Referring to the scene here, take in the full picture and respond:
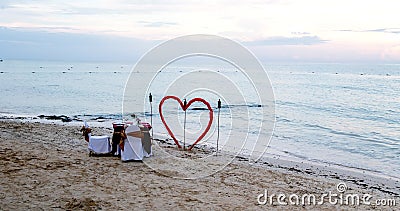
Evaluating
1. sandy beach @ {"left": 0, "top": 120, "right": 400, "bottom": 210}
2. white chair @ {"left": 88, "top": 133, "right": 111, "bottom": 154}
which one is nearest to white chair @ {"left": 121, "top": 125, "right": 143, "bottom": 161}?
sandy beach @ {"left": 0, "top": 120, "right": 400, "bottom": 210}

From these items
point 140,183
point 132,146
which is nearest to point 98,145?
point 132,146

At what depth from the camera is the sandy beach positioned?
703cm

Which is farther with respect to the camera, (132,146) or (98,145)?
(98,145)

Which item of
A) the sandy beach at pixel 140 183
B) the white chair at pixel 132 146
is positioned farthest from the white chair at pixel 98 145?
the white chair at pixel 132 146

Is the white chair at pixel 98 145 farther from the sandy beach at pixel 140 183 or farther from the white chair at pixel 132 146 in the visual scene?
the white chair at pixel 132 146

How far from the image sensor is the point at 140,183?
27.2ft

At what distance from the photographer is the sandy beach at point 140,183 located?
23.1 ft

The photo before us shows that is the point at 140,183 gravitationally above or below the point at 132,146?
below

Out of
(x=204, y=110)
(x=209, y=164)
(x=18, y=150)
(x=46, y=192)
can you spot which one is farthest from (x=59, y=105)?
(x=46, y=192)

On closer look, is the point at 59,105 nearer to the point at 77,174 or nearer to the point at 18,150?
the point at 18,150

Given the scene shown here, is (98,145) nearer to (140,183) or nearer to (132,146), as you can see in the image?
(132,146)

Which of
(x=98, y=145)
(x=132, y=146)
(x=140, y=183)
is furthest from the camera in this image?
(x=98, y=145)

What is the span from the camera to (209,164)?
11039mm

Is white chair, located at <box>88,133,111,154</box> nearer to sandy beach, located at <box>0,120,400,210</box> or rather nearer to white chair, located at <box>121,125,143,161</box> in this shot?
sandy beach, located at <box>0,120,400,210</box>
